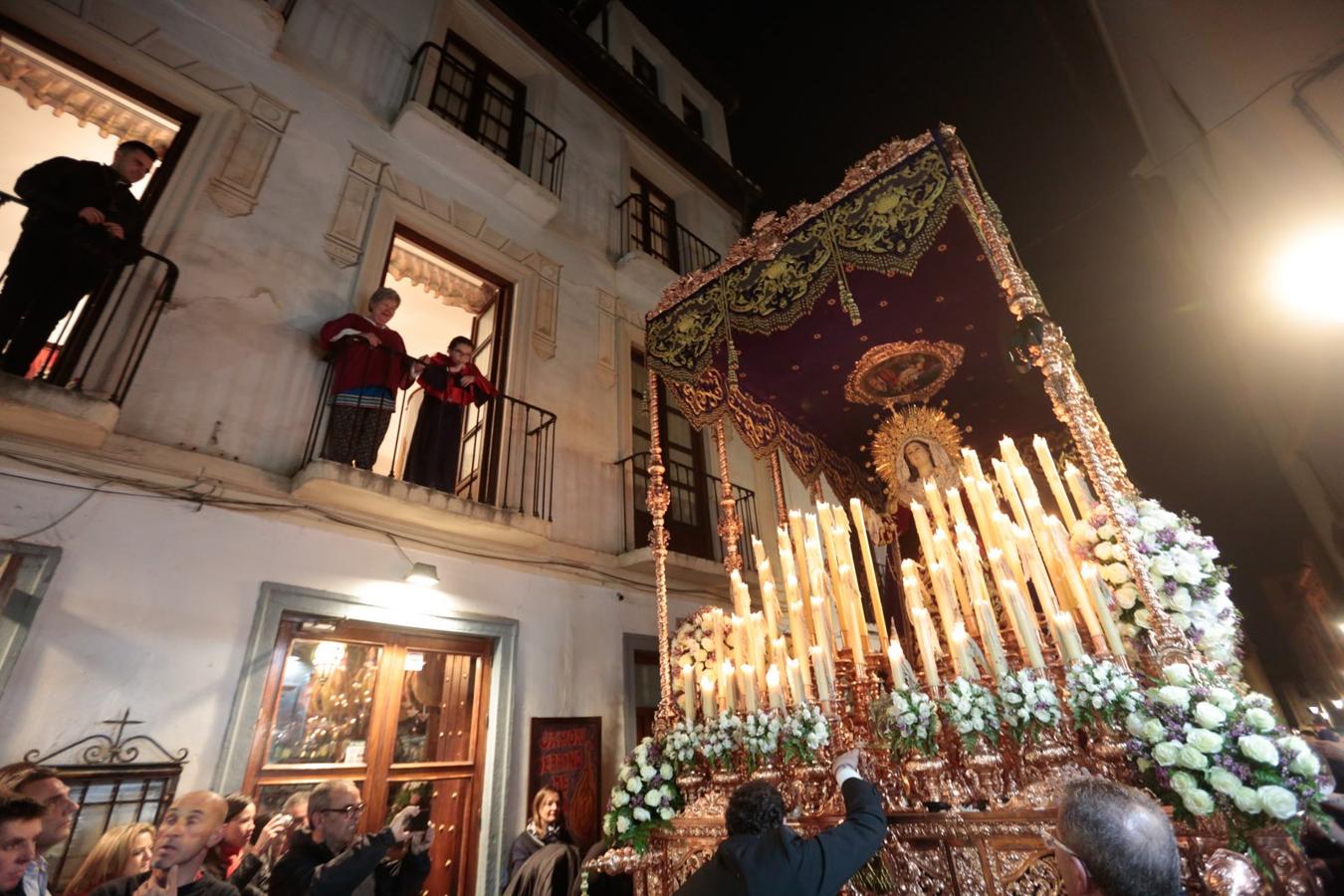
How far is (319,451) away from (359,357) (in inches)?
32.1

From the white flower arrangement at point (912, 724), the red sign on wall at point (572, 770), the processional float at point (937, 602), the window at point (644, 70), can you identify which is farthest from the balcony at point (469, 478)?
the window at point (644, 70)

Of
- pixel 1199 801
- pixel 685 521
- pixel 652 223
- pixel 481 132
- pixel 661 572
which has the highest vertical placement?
pixel 652 223

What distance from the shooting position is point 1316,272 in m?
4.01

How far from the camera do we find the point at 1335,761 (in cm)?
261

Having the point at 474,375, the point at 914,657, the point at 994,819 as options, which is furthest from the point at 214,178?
the point at 914,657

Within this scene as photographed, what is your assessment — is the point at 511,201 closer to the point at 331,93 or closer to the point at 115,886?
the point at 331,93

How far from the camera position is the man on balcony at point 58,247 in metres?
3.46

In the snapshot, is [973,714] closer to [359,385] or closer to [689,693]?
[689,693]

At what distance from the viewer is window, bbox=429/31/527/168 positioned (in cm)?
732

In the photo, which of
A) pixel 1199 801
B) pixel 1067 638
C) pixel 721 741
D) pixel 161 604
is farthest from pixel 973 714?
pixel 161 604

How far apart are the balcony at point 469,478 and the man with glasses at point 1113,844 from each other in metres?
4.26

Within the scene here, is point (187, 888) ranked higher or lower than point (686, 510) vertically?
lower

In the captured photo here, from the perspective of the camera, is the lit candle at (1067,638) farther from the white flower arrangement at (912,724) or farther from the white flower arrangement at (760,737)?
the white flower arrangement at (760,737)

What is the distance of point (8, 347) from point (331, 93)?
3930mm
